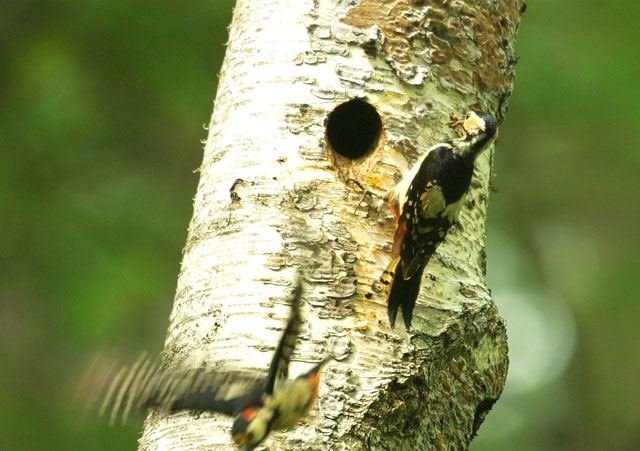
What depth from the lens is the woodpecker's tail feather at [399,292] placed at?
118 inches

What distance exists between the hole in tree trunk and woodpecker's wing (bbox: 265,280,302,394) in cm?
85

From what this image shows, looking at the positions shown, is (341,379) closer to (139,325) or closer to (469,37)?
(469,37)

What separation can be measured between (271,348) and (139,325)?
350 cm

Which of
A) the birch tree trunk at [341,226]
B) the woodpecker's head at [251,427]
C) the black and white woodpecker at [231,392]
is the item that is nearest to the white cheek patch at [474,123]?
the birch tree trunk at [341,226]

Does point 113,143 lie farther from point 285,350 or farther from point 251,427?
point 251,427

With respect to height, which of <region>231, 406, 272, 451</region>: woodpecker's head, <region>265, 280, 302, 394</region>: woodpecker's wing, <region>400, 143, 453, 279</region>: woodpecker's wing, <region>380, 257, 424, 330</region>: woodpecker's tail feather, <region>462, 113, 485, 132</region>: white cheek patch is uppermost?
<region>462, 113, 485, 132</region>: white cheek patch

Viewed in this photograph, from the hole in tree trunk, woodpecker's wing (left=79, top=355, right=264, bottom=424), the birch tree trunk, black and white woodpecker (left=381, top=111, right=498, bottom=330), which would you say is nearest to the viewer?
woodpecker's wing (left=79, top=355, right=264, bottom=424)

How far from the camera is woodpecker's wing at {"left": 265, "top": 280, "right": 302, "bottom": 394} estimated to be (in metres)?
2.64

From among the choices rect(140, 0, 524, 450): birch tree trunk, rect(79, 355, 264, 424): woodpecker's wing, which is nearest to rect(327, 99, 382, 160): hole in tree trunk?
rect(140, 0, 524, 450): birch tree trunk

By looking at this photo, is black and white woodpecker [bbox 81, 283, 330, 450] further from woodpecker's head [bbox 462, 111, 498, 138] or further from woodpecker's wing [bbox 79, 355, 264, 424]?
woodpecker's head [bbox 462, 111, 498, 138]

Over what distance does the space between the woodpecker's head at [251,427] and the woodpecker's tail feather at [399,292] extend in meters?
0.65

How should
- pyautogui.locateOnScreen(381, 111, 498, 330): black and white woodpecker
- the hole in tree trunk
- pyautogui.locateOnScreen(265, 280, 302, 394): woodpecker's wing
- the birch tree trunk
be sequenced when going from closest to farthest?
pyautogui.locateOnScreen(265, 280, 302, 394): woodpecker's wing, the birch tree trunk, pyautogui.locateOnScreen(381, 111, 498, 330): black and white woodpecker, the hole in tree trunk

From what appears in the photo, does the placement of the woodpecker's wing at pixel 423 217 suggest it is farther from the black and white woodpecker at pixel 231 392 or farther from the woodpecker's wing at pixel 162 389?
the woodpecker's wing at pixel 162 389

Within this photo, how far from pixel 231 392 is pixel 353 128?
131 centimetres
